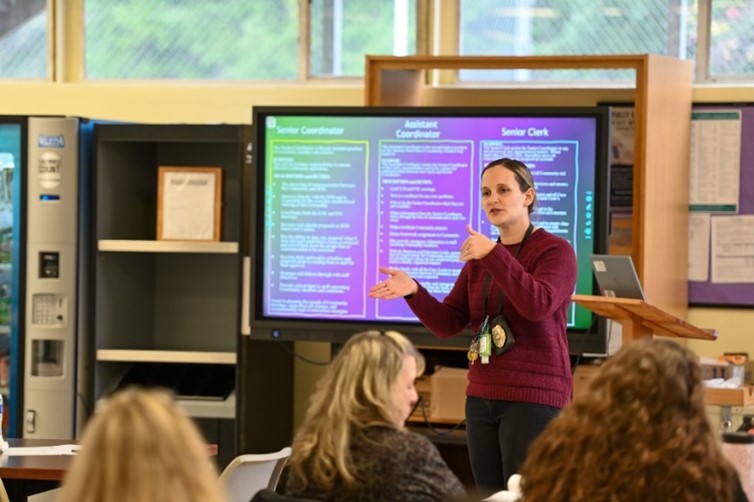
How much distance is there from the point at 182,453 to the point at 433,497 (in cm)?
92

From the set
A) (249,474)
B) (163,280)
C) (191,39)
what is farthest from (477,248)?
(191,39)

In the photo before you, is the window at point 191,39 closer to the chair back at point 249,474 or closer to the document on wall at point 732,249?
the document on wall at point 732,249

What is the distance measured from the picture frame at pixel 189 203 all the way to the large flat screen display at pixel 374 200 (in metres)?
0.37

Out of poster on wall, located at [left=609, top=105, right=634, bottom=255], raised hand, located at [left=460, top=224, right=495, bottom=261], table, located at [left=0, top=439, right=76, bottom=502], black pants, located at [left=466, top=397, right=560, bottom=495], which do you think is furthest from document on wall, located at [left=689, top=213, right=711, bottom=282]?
table, located at [left=0, top=439, right=76, bottom=502]

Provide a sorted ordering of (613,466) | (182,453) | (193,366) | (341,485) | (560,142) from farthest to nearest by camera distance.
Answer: (193,366) < (560,142) < (341,485) < (613,466) < (182,453)

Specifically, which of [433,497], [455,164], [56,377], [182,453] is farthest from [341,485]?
[56,377]

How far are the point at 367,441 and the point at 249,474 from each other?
3.92ft

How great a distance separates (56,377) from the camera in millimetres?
5879

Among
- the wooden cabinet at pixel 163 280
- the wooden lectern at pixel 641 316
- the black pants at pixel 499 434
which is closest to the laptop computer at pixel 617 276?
the wooden lectern at pixel 641 316

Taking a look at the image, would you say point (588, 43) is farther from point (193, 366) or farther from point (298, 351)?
point (193, 366)

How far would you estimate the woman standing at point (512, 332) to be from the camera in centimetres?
370

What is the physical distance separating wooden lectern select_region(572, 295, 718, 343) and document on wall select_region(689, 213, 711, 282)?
1.75 metres

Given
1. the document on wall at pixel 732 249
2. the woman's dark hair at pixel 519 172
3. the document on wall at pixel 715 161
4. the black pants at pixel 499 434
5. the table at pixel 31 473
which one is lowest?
the table at pixel 31 473

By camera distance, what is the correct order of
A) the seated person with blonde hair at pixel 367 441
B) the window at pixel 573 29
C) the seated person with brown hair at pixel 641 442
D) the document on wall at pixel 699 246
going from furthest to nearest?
the window at pixel 573 29
the document on wall at pixel 699 246
the seated person with blonde hair at pixel 367 441
the seated person with brown hair at pixel 641 442
